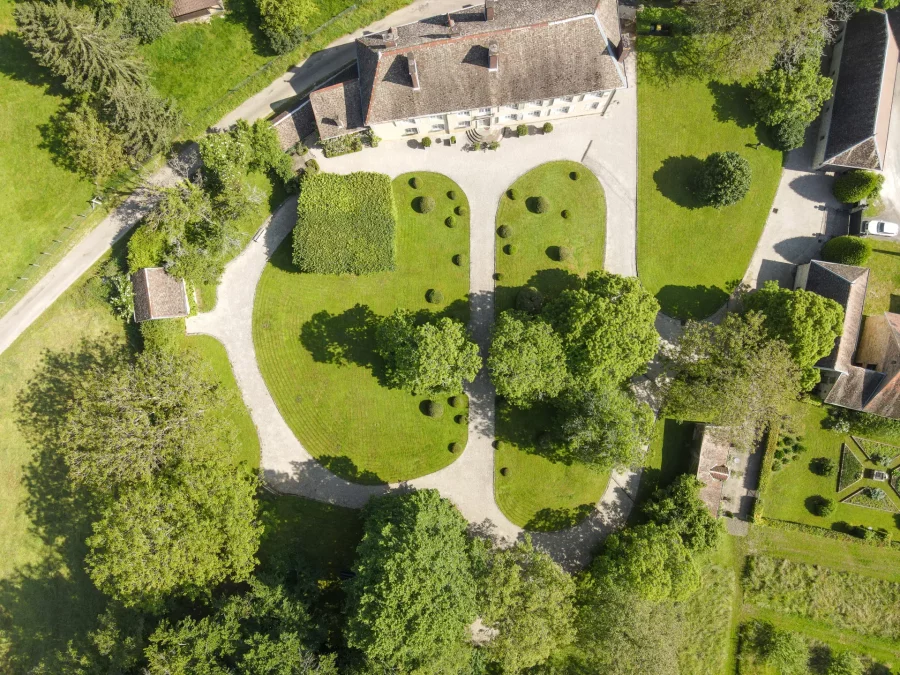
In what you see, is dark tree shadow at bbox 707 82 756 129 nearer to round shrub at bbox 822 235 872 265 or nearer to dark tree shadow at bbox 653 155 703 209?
dark tree shadow at bbox 653 155 703 209

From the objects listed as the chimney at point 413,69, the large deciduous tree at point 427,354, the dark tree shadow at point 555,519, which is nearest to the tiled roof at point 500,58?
the chimney at point 413,69

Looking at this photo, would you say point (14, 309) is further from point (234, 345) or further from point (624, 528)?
point (624, 528)

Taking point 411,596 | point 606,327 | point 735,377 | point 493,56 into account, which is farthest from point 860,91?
point 411,596

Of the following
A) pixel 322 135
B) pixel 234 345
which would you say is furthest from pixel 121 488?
pixel 322 135

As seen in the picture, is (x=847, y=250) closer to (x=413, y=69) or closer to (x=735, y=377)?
(x=735, y=377)

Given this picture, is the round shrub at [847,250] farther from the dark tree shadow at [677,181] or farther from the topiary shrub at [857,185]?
the dark tree shadow at [677,181]
